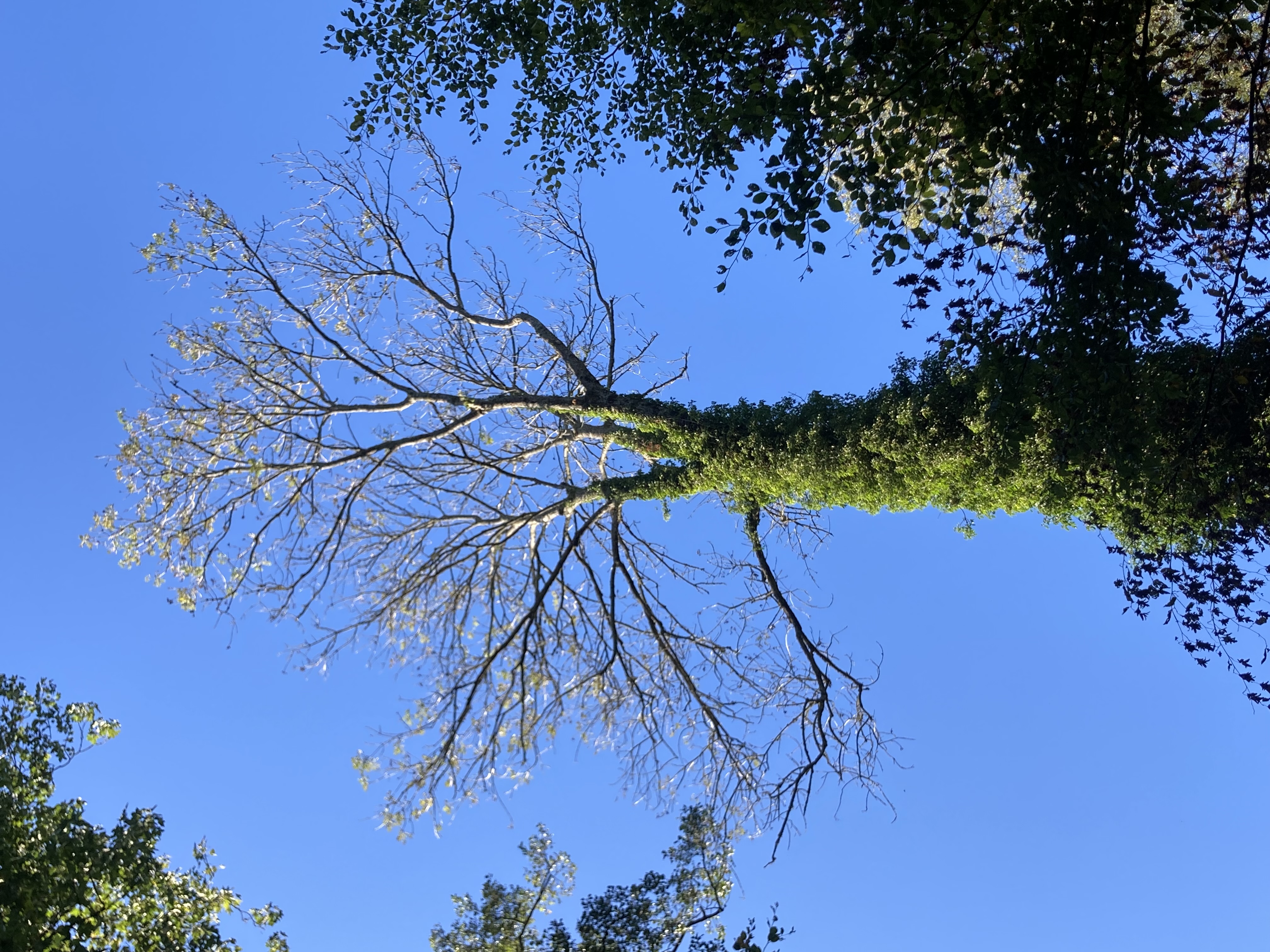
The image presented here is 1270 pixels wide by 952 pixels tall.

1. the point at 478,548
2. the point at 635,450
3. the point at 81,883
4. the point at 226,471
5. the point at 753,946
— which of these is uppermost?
the point at 635,450

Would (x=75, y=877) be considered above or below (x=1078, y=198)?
below

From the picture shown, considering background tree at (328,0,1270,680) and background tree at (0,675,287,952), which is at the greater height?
background tree at (328,0,1270,680)

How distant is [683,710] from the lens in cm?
1231

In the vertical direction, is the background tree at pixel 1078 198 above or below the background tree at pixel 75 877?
above

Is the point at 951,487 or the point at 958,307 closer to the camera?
the point at 958,307

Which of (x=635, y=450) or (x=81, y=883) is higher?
(x=635, y=450)

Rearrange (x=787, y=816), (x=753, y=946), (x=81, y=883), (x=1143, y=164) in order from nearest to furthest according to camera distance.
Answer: (x=1143, y=164), (x=753, y=946), (x=81, y=883), (x=787, y=816)

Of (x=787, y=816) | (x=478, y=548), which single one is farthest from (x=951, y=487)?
(x=478, y=548)

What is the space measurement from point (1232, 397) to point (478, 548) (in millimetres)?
9186

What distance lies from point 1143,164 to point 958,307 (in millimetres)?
1340

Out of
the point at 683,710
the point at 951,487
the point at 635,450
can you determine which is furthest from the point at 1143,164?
the point at 683,710

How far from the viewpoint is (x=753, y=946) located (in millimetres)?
6441

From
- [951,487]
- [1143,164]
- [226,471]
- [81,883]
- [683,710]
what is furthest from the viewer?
[683,710]

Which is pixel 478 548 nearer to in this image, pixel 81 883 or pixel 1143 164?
pixel 81 883
